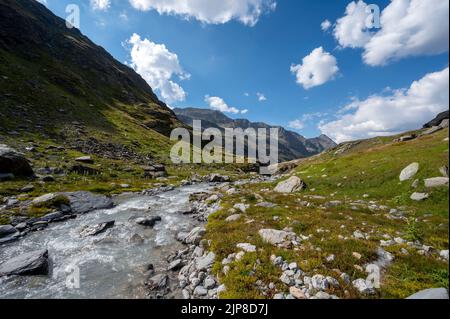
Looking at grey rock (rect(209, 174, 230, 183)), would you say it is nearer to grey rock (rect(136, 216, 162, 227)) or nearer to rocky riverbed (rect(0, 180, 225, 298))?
rocky riverbed (rect(0, 180, 225, 298))

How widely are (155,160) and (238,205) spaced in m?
49.7

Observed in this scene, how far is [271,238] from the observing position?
476 inches

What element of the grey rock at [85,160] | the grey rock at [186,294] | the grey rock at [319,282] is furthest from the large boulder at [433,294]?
the grey rock at [85,160]

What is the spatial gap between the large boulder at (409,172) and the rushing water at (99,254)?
1896 cm

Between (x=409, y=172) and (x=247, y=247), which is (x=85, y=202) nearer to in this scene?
(x=247, y=247)

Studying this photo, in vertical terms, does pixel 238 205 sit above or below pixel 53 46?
below

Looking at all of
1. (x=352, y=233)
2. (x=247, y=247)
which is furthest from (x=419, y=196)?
(x=247, y=247)

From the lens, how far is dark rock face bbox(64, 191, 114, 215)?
2193cm

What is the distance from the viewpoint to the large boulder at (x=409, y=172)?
19847mm

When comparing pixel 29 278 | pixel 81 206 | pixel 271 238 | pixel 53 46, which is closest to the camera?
pixel 29 278

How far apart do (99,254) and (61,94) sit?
8935 centimetres

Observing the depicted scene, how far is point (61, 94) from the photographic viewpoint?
267 feet

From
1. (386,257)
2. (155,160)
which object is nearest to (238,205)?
(386,257)
